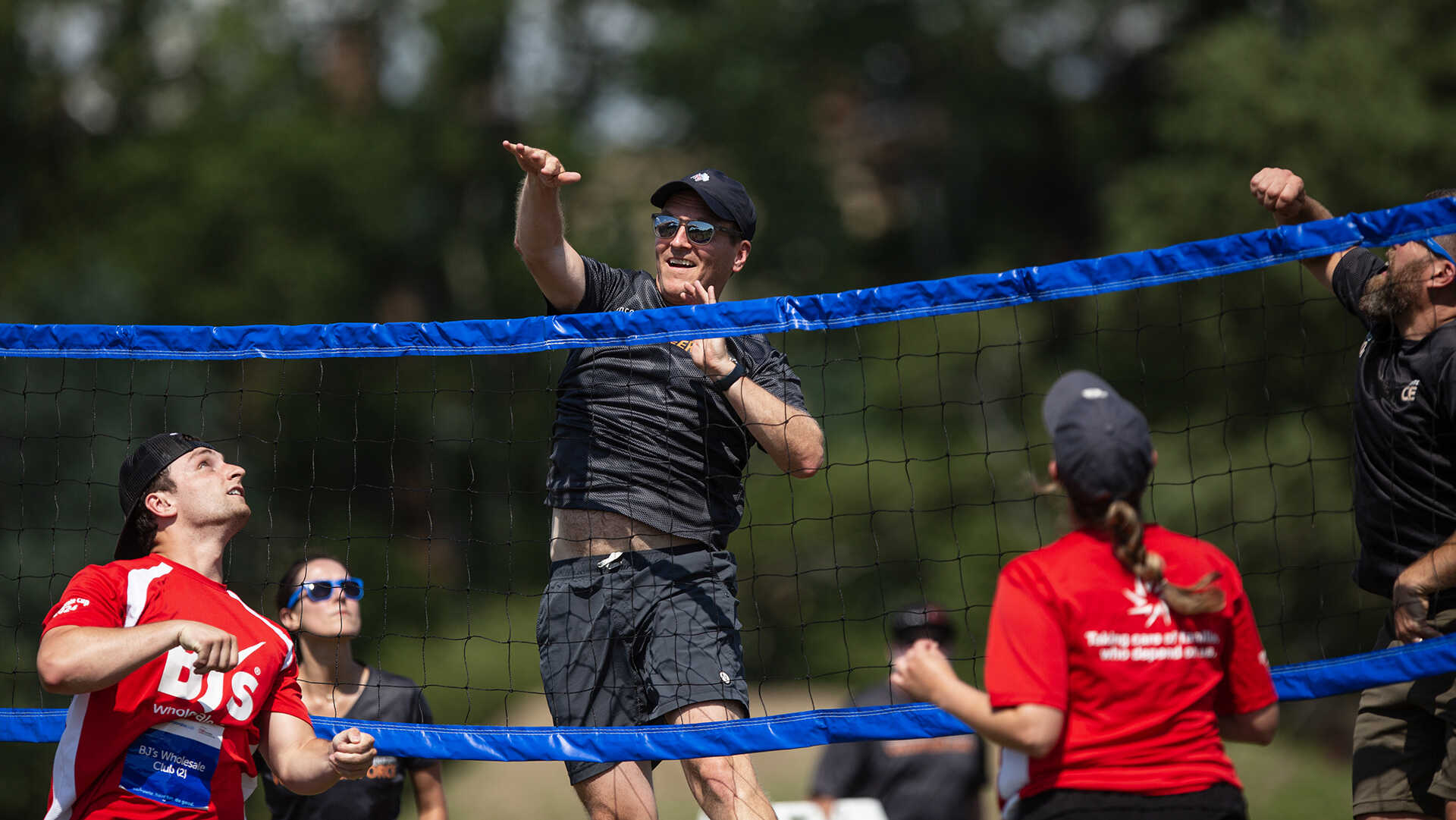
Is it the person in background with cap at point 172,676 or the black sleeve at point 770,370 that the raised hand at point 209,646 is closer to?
the person in background with cap at point 172,676

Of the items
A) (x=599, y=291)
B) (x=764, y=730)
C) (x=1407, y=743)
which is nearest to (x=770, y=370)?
(x=599, y=291)

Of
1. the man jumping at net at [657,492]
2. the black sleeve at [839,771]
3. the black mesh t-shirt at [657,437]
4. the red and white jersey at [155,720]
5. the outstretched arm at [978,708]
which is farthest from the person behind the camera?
the black sleeve at [839,771]

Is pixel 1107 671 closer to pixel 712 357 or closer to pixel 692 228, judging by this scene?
pixel 712 357

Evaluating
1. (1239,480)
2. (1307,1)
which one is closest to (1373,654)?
(1239,480)

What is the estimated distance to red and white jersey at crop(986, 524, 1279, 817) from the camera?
9.15 ft

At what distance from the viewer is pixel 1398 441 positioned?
13.2 feet

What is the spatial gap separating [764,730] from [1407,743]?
1.91 meters

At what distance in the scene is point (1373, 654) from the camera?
3.97 metres

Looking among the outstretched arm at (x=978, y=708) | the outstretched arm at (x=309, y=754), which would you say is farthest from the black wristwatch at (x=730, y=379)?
the outstretched arm at (x=309, y=754)

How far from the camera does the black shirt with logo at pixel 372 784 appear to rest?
5070 millimetres

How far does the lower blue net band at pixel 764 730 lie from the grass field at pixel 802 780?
291 inches

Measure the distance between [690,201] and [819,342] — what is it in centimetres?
2186

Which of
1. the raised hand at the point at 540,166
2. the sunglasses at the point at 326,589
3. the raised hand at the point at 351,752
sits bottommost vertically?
the raised hand at the point at 351,752

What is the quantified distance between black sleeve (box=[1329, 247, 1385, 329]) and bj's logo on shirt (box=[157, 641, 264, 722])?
133 inches
